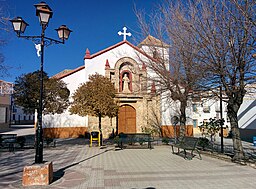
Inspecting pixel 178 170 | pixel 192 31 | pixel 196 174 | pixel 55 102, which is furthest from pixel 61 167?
pixel 192 31

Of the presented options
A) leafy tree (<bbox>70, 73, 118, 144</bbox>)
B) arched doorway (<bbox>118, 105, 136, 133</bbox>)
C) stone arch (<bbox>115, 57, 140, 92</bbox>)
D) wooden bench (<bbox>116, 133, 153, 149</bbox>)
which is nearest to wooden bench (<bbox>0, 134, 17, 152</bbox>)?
leafy tree (<bbox>70, 73, 118, 144</bbox>)

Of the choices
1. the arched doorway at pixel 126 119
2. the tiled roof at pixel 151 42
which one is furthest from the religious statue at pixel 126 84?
the tiled roof at pixel 151 42

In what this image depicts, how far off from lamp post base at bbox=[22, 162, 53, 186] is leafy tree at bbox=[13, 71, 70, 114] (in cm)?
822

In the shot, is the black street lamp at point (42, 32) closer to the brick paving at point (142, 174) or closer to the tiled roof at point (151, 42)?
the brick paving at point (142, 174)

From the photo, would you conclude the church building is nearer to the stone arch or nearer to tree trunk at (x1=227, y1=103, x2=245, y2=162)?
the stone arch

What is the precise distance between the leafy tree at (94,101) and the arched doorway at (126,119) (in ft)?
27.5

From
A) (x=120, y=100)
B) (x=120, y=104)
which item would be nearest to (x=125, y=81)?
(x=120, y=100)

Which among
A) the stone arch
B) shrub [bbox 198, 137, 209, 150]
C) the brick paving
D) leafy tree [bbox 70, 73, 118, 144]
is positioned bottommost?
the brick paving

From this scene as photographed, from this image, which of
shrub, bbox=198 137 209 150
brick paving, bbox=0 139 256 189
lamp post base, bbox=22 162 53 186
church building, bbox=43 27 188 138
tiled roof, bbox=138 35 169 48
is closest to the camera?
lamp post base, bbox=22 162 53 186

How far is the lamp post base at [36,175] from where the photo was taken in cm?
609

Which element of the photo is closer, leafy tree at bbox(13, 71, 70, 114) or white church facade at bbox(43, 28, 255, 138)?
leafy tree at bbox(13, 71, 70, 114)

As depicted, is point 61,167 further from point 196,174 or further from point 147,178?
point 196,174

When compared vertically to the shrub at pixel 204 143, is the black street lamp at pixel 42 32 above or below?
above

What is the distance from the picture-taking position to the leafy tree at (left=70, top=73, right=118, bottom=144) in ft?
46.5
